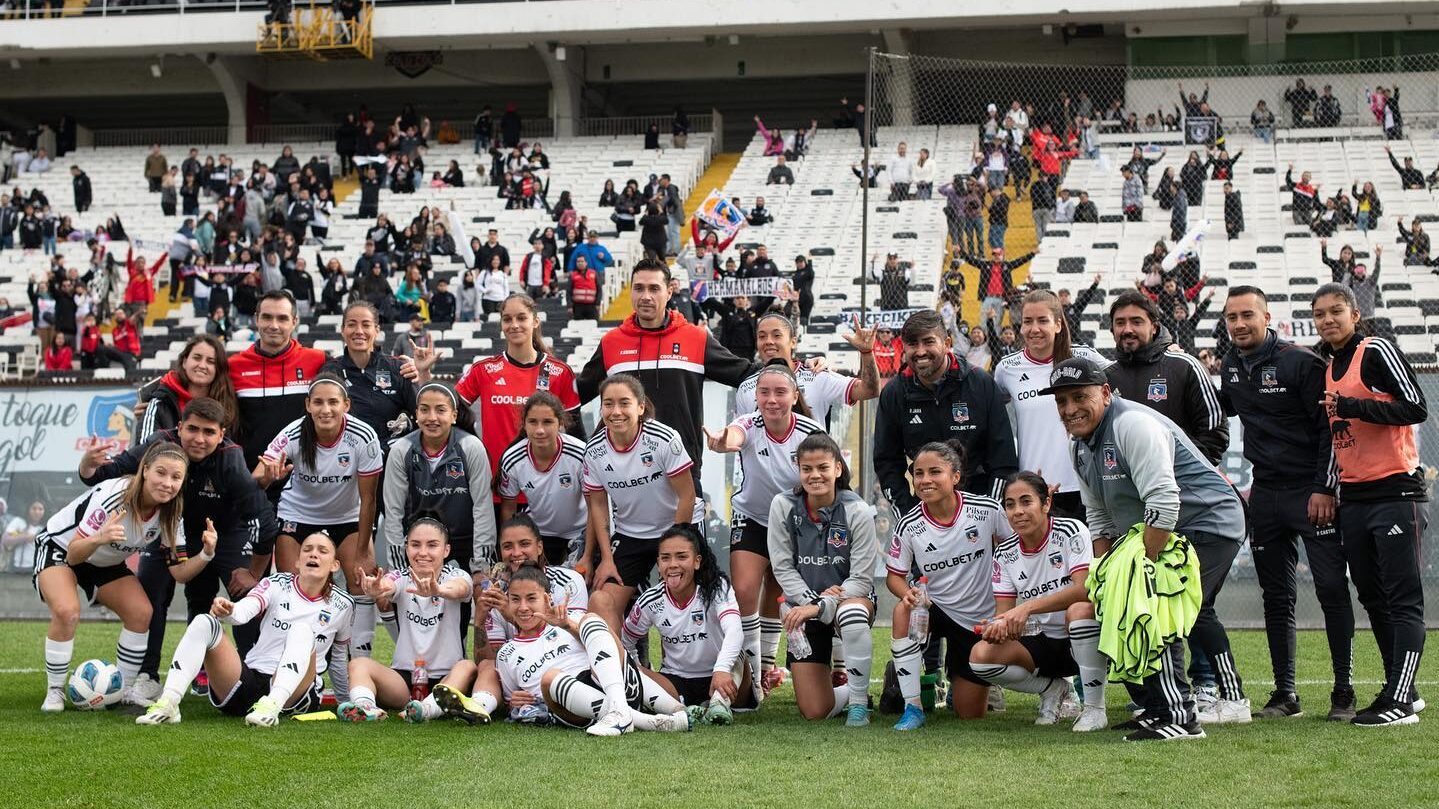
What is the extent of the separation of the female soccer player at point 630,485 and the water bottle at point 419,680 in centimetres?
95

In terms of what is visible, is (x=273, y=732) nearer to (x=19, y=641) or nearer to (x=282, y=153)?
(x=19, y=641)

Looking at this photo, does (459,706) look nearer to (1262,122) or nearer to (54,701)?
(54,701)

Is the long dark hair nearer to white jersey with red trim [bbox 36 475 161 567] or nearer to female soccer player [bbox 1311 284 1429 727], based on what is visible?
white jersey with red trim [bbox 36 475 161 567]

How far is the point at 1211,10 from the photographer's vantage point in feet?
102

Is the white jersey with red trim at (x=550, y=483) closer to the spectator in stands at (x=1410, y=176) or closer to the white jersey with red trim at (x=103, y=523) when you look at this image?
the white jersey with red trim at (x=103, y=523)

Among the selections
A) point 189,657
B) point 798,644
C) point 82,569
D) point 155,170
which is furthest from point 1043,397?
point 155,170

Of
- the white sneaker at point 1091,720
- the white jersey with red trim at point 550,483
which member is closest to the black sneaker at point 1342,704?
the white sneaker at point 1091,720

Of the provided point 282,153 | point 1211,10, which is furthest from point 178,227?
point 1211,10

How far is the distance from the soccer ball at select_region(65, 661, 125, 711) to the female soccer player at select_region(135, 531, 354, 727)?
20.8 inches

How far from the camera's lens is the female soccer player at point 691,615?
775 centimetres

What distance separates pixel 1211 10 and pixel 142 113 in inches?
1069

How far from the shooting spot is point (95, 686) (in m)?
7.74

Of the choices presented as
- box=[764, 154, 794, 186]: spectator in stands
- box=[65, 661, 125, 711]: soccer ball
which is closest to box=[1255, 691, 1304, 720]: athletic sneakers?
box=[65, 661, 125, 711]: soccer ball

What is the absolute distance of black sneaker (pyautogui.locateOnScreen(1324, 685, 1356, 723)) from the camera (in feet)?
22.8
